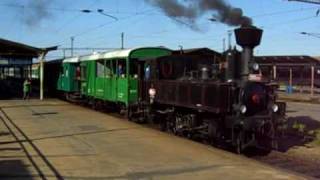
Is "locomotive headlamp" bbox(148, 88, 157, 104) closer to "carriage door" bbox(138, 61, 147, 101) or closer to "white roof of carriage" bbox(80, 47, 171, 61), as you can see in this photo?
"carriage door" bbox(138, 61, 147, 101)

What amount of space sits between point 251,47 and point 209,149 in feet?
9.08

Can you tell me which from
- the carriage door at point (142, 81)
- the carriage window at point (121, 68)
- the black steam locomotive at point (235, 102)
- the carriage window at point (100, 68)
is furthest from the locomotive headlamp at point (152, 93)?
the carriage window at point (100, 68)

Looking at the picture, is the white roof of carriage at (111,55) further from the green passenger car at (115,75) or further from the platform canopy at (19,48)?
the platform canopy at (19,48)

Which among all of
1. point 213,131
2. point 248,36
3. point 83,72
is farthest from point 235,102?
point 83,72

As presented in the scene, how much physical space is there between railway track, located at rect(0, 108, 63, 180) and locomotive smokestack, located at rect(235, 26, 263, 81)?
17.6ft

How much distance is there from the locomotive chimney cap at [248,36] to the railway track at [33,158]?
5624 mm

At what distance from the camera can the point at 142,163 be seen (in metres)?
12.8

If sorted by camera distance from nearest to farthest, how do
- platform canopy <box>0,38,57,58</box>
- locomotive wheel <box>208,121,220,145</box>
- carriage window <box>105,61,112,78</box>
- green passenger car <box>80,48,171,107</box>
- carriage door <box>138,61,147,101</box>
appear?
locomotive wheel <box>208,121,220,145</box> < carriage door <box>138,61,147,101</box> < green passenger car <box>80,48,171,107</box> < carriage window <box>105,61,112,78</box> < platform canopy <box>0,38,57,58</box>

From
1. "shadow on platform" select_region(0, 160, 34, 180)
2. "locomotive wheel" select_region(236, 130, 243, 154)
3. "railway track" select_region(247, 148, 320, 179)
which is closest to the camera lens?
"shadow on platform" select_region(0, 160, 34, 180)

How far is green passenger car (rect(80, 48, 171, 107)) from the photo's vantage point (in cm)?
2430

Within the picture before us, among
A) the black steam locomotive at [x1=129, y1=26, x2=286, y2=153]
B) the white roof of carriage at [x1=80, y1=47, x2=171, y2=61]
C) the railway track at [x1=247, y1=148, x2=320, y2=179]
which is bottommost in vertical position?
the railway track at [x1=247, y1=148, x2=320, y2=179]

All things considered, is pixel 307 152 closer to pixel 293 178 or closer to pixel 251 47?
pixel 251 47

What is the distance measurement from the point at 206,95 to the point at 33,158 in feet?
16.7

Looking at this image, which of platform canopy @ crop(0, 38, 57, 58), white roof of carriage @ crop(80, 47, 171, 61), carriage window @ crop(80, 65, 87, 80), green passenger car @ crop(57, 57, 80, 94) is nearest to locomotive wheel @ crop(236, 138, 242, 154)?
white roof of carriage @ crop(80, 47, 171, 61)
